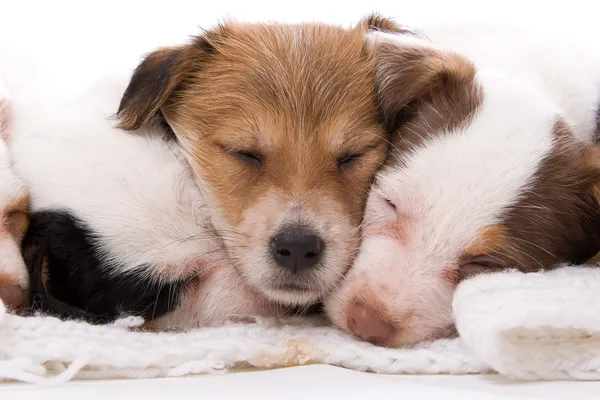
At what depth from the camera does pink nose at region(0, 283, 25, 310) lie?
1790 mm

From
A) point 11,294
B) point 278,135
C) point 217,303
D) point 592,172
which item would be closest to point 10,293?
point 11,294

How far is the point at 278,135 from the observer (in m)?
1.96

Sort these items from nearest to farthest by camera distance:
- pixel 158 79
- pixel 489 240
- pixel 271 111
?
1. pixel 489 240
2. pixel 271 111
3. pixel 158 79

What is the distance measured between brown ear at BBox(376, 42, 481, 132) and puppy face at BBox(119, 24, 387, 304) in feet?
0.17

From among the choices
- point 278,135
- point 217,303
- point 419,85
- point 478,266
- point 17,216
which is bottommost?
point 217,303

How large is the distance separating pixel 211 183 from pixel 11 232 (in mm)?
526

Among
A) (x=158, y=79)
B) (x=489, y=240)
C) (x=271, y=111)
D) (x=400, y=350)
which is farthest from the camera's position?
(x=158, y=79)

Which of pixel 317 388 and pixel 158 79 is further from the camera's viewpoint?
pixel 158 79

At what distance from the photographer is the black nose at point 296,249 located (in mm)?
1804

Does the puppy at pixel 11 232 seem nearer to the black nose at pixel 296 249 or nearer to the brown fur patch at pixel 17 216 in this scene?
the brown fur patch at pixel 17 216

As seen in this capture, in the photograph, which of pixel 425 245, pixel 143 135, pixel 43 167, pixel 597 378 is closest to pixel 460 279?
pixel 425 245

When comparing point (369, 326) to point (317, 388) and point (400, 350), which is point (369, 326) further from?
point (317, 388)

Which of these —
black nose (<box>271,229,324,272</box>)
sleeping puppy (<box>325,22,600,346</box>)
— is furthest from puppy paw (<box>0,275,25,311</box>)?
sleeping puppy (<box>325,22,600,346</box>)

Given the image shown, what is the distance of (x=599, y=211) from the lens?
1.89 m
